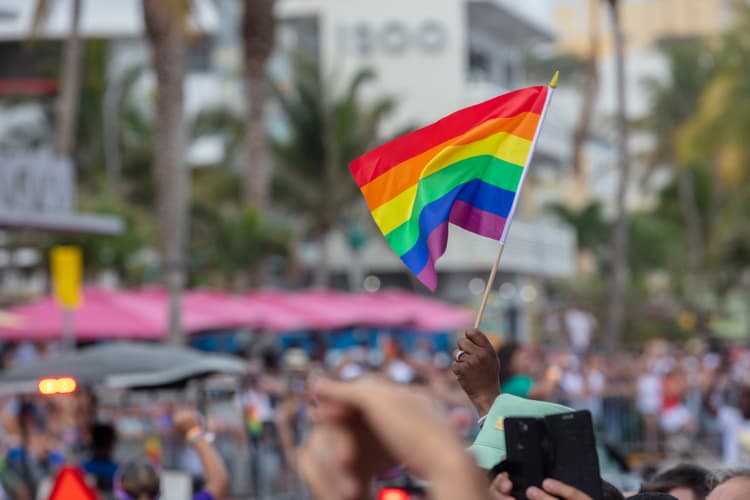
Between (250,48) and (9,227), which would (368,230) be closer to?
(250,48)

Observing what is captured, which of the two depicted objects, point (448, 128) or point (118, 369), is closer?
point (448, 128)

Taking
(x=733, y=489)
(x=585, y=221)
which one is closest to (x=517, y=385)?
(x=733, y=489)

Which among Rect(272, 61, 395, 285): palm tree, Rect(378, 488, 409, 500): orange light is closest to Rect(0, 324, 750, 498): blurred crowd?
Rect(378, 488, 409, 500): orange light

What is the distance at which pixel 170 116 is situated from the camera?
24.2m

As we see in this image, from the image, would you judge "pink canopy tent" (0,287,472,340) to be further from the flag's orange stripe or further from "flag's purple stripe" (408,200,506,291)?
"flag's purple stripe" (408,200,506,291)

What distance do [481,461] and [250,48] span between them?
27.8 m

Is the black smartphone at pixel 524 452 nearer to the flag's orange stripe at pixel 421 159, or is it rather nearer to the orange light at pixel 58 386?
the flag's orange stripe at pixel 421 159

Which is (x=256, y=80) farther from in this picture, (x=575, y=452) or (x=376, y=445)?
(x=376, y=445)

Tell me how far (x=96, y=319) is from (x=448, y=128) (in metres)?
15.6

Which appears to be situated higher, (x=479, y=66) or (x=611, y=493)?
(x=479, y=66)

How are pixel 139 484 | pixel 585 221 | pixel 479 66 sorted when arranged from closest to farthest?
1. pixel 139 484
2. pixel 479 66
3. pixel 585 221

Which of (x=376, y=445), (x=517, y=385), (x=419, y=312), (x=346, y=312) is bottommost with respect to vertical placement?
(x=419, y=312)

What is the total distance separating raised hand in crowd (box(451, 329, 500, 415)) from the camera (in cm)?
401

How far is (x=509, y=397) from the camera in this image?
343 centimetres
